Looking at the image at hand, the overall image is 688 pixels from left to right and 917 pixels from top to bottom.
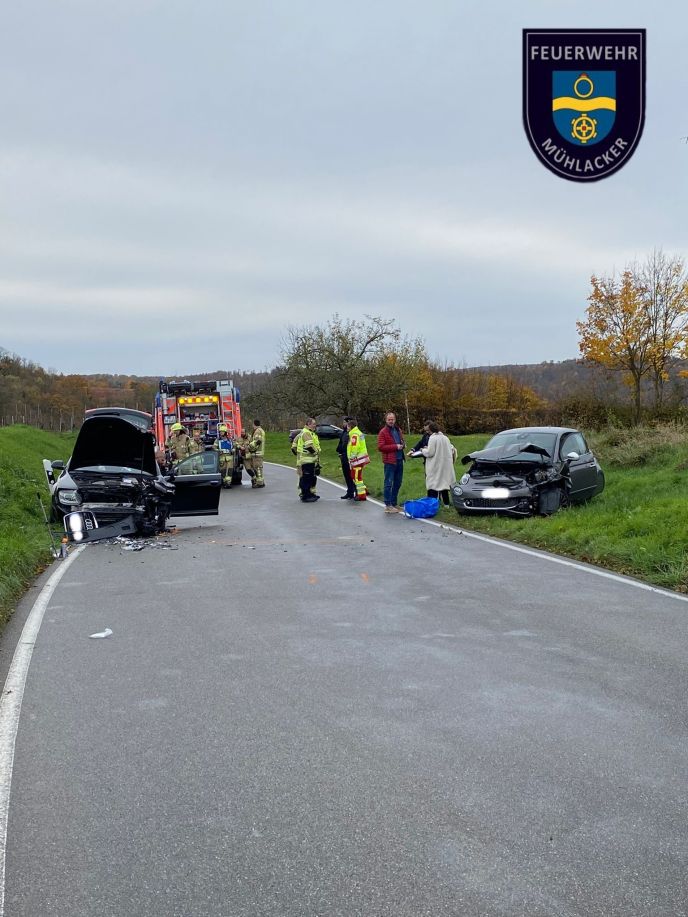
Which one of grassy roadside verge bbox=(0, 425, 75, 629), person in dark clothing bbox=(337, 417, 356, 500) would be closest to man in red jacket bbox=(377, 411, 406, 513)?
person in dark clothing bbox=(337, 417, 356, 500)

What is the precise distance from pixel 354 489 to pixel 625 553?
9981mm

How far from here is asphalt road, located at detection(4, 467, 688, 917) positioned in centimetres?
294

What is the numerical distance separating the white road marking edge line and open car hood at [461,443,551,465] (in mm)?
8278

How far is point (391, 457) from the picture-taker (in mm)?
16875

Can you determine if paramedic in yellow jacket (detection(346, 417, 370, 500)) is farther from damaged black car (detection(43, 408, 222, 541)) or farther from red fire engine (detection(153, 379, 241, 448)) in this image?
red fire engine (detection(153, 379, 241, 448))

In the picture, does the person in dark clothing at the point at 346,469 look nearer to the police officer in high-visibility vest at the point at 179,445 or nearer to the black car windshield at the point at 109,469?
the police officer in high-visibility vest at the point at 179,445

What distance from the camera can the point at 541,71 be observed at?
8.62 metres

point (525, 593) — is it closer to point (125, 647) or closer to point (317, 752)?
point (125, 647)

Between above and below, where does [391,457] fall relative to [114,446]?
below

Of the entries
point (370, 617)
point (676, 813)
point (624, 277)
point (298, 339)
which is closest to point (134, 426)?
point (370, 617)

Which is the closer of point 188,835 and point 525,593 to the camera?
point 188,835

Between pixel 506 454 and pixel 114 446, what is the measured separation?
695 cm

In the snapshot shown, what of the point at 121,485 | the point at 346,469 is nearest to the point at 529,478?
the point at 346,469

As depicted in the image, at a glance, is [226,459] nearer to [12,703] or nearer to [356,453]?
[356,453]
